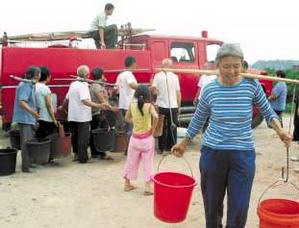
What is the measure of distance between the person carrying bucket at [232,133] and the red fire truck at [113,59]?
5700 millimetres

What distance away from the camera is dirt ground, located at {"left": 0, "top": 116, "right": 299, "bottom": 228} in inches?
195

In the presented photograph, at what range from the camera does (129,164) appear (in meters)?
6.04

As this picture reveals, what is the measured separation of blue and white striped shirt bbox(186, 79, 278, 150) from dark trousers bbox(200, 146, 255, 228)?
2.7 inches

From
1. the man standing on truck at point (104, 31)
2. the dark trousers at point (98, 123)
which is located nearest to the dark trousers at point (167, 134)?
the dark trousers at point (98, 123)

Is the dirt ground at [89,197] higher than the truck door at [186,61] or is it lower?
lower

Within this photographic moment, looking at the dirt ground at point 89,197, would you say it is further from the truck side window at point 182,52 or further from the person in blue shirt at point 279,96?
the truck side window at point 182,52

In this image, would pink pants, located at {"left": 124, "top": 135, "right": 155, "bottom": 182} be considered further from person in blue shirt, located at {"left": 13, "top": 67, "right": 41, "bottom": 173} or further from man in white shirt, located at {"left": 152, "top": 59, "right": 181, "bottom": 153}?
man in white shirt, located at {"left": 152, "top": 59, "right": 181, "bottom": 153}

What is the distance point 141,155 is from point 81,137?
1928mm

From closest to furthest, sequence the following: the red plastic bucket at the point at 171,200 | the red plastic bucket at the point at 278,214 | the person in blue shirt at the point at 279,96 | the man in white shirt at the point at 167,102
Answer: the red plastic bucket at the point at 278,214 < the red plastic bucket at the point at 171,200 < the man in white shirt at the point at 167,102 < the person in blue shirt at the point at 279,96

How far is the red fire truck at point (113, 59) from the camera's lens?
8.57 meters

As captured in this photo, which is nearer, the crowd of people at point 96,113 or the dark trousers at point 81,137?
the crowd of people at point 96,113

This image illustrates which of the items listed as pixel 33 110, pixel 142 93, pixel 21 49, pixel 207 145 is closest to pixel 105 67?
pixel 21 49

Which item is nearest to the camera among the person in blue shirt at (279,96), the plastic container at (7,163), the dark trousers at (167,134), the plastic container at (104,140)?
the plastic container at (7,163)

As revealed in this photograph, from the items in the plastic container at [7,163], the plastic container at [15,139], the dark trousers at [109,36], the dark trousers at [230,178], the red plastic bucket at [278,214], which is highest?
the dark trousers at [109,36]
